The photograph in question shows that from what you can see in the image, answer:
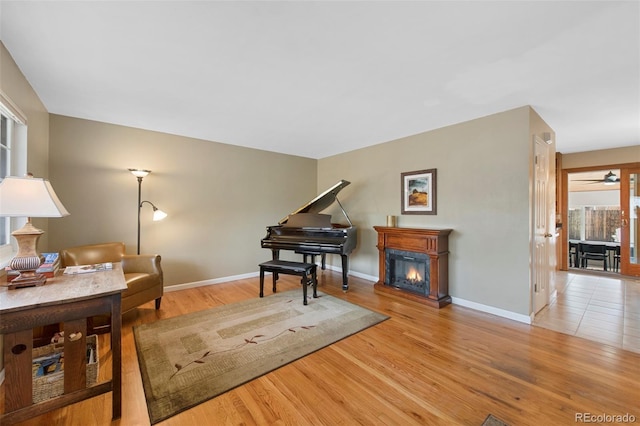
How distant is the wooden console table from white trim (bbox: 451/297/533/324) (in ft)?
12.2

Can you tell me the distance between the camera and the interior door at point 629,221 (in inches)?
190

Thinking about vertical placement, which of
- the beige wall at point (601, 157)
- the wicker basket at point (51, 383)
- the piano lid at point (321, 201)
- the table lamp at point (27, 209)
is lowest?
the wicker basket at point (51, 383)

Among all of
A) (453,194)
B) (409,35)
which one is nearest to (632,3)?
(409,35)

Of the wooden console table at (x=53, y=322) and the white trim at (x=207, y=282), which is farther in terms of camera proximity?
the white trim at (x=207, y=282)

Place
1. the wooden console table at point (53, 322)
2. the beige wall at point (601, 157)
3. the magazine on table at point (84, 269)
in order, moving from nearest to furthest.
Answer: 1. the wooden console table at point (53, 322)
2. the magazine on table at point (84, 269)
3. the beige wall at point (601, 157)

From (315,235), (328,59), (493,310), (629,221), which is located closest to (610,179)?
(629,221)

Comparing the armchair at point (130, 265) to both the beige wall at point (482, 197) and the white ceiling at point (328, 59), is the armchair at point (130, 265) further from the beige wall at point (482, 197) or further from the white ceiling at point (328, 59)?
the beige wall at point (482, 197)

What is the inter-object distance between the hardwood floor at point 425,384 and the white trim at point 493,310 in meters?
0.17

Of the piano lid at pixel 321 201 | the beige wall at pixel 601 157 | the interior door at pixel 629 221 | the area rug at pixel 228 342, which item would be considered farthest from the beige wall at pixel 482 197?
the interior door at pixel 629 221

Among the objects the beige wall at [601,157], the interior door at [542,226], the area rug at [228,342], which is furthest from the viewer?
the beige wall at [601,157]

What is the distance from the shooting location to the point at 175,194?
160 inches

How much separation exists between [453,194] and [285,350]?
9.83 feet

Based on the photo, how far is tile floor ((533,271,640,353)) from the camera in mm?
2619

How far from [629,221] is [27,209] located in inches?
335
